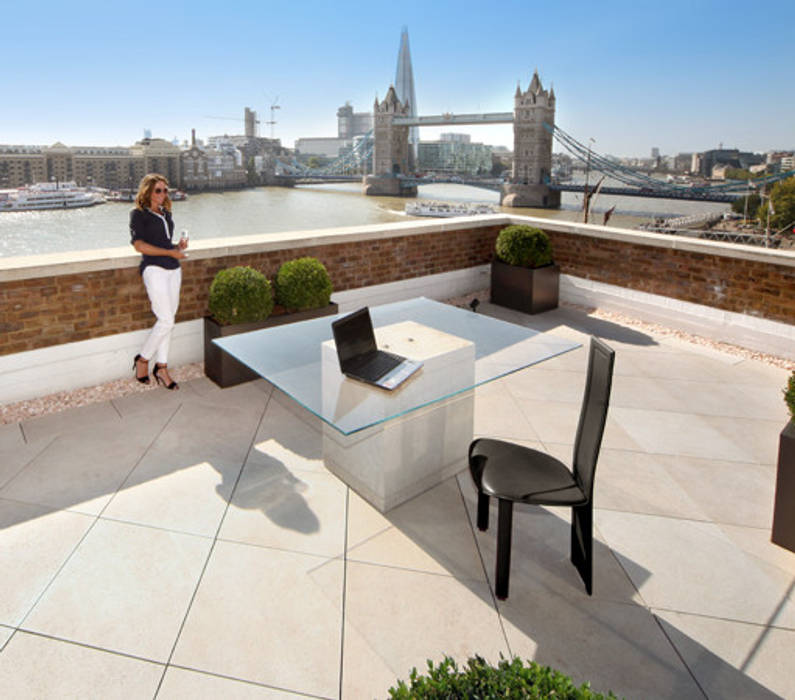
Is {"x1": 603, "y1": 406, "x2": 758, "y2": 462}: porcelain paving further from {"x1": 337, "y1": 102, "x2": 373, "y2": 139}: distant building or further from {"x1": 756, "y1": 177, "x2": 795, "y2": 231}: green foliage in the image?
{"x1": 337, "y1": 102, "x2": 373, "y2": 139}: distant building

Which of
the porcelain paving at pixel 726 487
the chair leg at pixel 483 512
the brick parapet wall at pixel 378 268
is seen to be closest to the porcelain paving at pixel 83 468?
the brick parapet wall at pixel 378 268

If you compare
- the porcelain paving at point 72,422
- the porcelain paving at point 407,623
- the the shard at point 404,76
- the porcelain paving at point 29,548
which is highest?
the the shard at point 404,76

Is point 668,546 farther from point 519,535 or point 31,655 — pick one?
point 31,655

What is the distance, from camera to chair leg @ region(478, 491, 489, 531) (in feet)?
8.39

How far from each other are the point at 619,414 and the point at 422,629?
2239 mm

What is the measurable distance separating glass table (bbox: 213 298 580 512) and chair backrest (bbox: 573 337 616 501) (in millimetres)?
529

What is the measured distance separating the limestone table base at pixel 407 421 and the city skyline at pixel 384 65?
7420 cm

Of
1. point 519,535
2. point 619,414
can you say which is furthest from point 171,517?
point 619,414

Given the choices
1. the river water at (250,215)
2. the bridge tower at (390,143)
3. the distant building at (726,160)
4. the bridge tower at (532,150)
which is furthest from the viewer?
the distant building at (726,160)

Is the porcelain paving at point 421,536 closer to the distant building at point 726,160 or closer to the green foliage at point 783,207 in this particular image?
the green foliage at point 783,207

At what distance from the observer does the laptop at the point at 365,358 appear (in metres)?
2.34

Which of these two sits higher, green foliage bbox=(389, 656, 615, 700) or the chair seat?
green foliage bbox=(389, 656, 615, 700)

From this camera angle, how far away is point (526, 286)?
593 cm

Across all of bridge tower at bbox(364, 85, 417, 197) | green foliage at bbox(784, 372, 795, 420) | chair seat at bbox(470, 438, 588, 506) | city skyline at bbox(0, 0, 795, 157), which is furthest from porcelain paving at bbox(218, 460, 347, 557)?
city skyline at bbox(0, 0, 795, 157)
